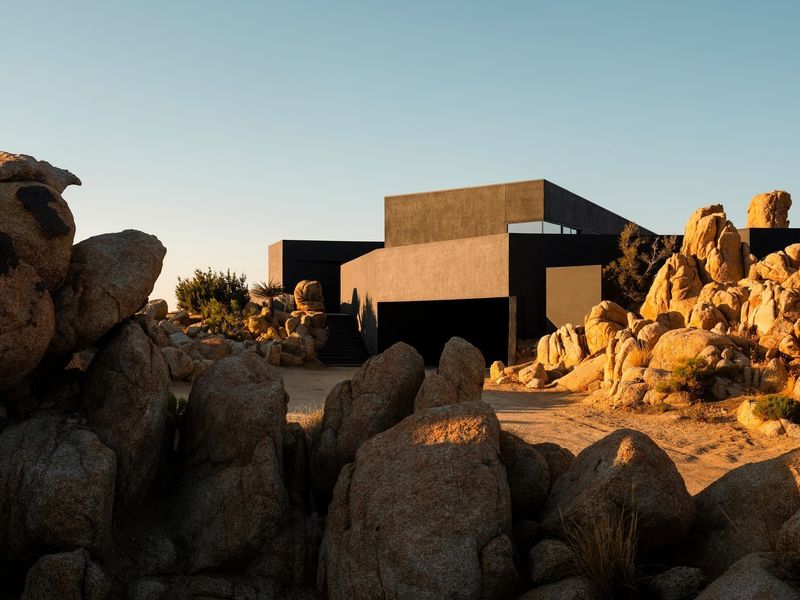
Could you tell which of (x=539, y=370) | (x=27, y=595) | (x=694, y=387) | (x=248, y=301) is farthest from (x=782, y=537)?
(x=248, y=301)

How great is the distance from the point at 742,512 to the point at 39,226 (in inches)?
333

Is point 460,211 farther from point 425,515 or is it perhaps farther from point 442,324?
point 425,515

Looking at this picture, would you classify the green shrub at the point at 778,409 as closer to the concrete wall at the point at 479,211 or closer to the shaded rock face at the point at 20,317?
the shaded rock face at the point at 20,317

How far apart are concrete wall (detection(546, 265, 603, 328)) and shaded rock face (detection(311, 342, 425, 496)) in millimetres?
18686

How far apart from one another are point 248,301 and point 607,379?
74.9 ft

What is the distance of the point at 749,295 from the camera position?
2359 cm

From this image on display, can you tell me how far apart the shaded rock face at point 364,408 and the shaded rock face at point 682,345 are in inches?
471

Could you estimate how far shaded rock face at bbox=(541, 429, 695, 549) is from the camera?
7551 millimetres

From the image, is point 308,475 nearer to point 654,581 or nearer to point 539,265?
point 654,581

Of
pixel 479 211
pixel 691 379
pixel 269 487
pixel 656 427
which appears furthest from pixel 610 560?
pixel 479 211

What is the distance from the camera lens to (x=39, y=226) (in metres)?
8.57

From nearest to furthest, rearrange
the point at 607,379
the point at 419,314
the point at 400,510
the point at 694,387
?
the point at 400,510, the point at 694,387, the point at 607,379, the point at 419,314

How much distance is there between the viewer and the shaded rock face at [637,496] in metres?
7.55

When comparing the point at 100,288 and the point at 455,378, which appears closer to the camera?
the point at 100,288
